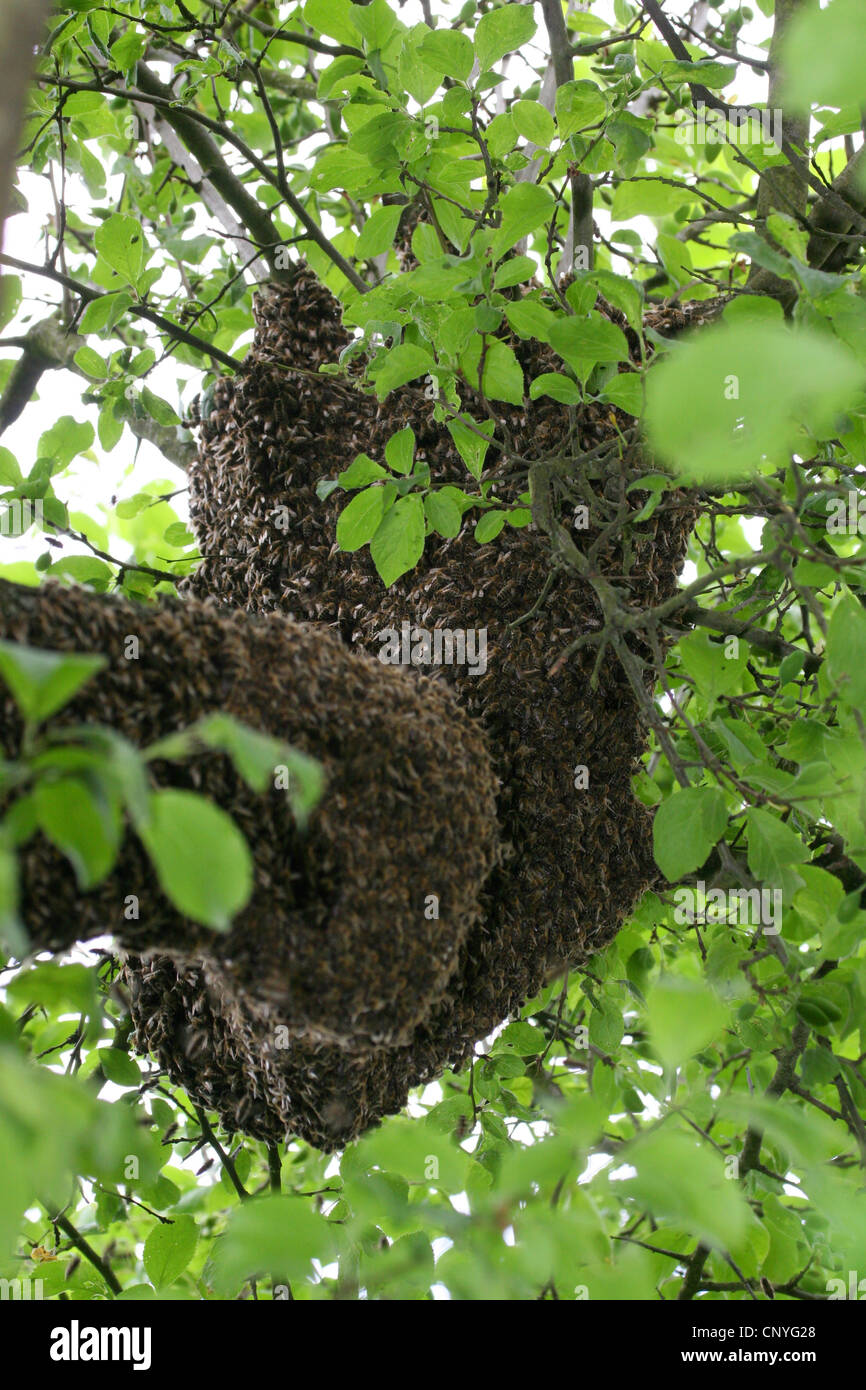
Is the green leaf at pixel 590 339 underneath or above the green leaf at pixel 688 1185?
above

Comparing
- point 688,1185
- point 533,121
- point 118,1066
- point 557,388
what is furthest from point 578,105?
point 118,1066

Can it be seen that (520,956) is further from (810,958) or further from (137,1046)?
(137,1046)

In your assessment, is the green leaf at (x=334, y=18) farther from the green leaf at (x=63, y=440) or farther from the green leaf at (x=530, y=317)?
the green leaf at (x=63, y=440)

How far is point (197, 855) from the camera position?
62 centimetres

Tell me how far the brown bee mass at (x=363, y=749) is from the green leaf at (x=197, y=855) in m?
0.36

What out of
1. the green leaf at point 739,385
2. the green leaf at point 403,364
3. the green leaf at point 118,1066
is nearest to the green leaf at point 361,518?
the green leaf at point 403,364

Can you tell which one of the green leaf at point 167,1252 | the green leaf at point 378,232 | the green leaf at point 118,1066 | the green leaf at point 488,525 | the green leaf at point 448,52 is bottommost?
the green leaf at point 167,1252

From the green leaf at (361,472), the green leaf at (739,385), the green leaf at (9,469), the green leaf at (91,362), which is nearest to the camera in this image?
the green leaf at (739,385)

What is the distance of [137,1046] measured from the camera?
158cm

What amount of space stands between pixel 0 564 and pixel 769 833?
1157 mm

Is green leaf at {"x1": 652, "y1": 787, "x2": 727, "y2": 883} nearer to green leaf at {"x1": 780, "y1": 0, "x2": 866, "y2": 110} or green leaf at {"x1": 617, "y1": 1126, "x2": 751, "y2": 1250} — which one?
green leaf at {"x1": 617, "y1": 1126, "x2": 751, "y2": 1250}

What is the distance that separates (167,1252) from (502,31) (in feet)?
5.24

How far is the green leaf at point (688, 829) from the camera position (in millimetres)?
1209

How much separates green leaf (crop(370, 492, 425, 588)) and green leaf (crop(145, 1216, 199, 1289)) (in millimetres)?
908
